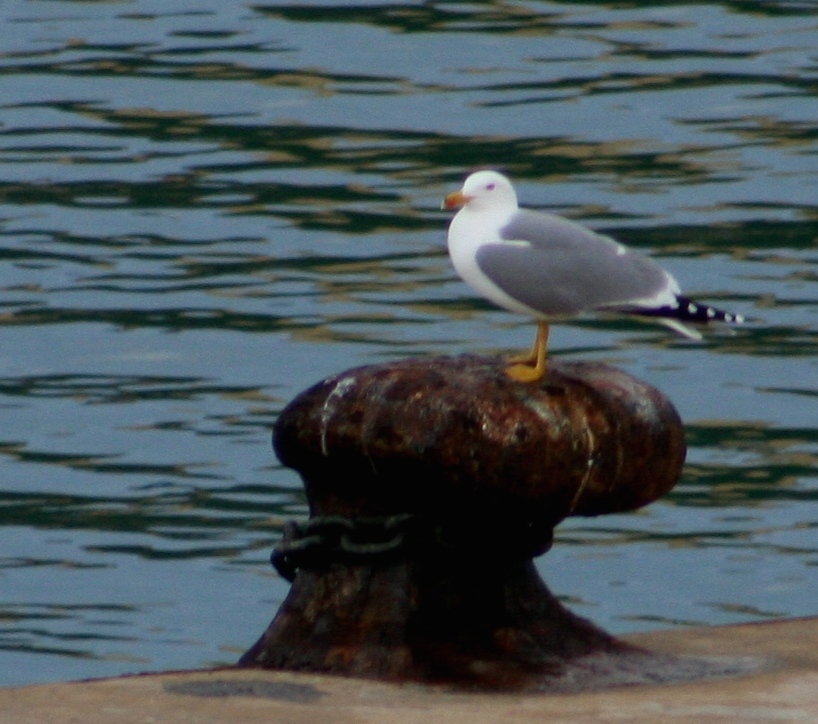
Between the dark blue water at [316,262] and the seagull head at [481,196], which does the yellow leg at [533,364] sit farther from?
the dark blue water at [316,262]

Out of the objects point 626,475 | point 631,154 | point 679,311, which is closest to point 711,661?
point 626,475

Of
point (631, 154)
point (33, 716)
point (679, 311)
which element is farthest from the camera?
point (631, 154)

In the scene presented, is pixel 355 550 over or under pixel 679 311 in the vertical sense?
under

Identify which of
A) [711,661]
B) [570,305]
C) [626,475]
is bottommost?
[711,661]

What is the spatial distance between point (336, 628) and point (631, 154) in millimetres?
10751

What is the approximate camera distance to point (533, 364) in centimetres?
595

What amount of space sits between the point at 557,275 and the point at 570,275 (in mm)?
35

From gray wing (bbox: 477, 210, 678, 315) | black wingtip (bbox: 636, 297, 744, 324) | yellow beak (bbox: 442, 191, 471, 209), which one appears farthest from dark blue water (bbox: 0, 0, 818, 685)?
black wingtip (bbox: 636, 297, 744, 324)

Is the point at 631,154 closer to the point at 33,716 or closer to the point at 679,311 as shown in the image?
the point at 679,311

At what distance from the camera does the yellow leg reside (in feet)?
18.4

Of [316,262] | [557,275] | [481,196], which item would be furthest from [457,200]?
[316,262]

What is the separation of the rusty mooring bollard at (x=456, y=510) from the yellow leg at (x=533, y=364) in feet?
0.12

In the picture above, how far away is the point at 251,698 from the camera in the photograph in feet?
16.6

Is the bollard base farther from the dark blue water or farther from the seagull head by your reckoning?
the dark blue water
